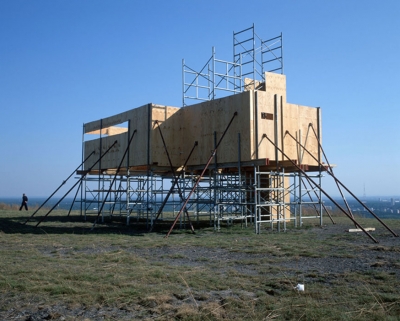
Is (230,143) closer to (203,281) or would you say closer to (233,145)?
(233,145)

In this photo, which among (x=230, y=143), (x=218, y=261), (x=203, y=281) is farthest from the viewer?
(x=230, y=143)

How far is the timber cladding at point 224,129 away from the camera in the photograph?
19.2 m

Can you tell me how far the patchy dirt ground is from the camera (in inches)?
262

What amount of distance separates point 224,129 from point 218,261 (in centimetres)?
996

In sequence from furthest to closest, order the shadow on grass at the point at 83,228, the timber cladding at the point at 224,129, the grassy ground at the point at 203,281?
the timber cladding at the point at 224,129
the shadow on grass at the point at 83,228
the grassy ground at the point at 203,281

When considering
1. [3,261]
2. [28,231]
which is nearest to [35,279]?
[3,261]

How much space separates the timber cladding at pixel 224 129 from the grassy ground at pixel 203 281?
6.19m

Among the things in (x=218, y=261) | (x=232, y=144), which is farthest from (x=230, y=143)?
(x=218, y=261)

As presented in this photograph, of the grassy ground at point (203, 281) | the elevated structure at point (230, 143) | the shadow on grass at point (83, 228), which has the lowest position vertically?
the grassy ground at point (203, 281)

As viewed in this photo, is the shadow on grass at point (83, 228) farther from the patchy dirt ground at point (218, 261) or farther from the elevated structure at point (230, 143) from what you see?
the patchy dirt ground at point (218, 261)

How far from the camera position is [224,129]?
20234 millimetres

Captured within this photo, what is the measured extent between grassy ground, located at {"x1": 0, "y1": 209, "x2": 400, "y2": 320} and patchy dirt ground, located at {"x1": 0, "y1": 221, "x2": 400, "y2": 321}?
2 cm

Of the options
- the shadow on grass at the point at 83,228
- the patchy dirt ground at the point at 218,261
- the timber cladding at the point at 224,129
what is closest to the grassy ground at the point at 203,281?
the patchy dirt ground at the point at 218,261

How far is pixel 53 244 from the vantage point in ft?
47.7
